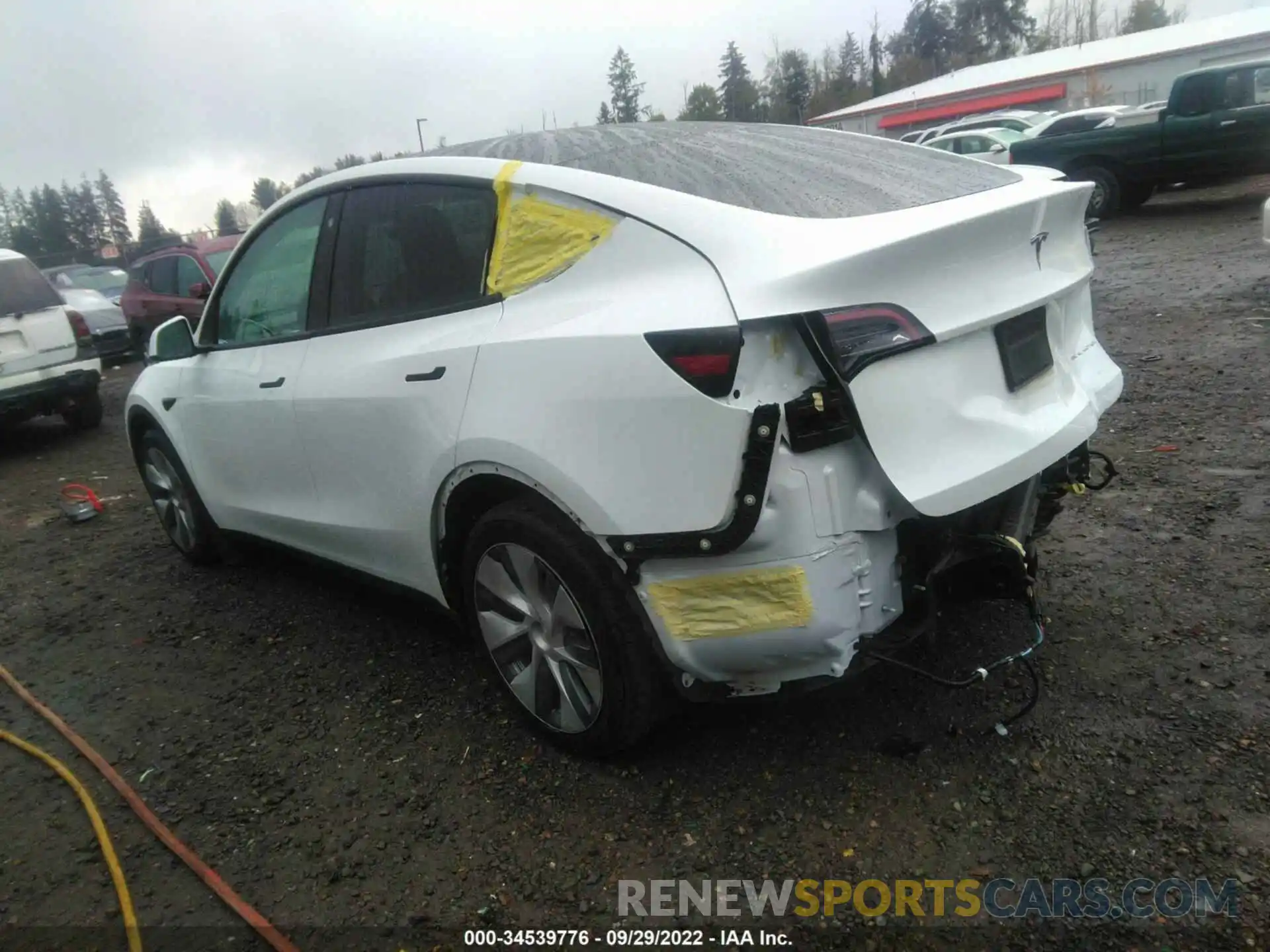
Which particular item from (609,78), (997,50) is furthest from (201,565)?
(997,50)

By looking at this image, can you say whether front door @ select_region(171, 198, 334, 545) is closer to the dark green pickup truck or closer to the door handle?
the door handle

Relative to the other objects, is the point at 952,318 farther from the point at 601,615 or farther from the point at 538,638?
the point at 538,638

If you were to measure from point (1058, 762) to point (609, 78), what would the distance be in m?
72.3

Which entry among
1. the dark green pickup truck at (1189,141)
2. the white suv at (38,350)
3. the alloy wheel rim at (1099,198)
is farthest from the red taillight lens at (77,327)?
the alloy wheel rim at (1099,198)

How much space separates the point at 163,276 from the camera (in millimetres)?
13383

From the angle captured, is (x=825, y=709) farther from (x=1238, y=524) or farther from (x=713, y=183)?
(x=1238, y=524)

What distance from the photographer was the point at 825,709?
114 inches

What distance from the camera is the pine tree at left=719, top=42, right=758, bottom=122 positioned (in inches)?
2635

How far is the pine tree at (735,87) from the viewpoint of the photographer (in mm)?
66938

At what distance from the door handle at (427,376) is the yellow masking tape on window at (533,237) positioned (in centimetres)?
28

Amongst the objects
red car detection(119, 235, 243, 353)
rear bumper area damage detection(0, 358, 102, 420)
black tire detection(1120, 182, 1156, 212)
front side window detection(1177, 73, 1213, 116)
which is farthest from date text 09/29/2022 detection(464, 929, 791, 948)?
front side window detection(1177, 73, 1213, 116)

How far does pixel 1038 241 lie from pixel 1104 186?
12.4 m

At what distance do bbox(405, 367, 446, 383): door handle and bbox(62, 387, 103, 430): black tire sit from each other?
24.5 feet

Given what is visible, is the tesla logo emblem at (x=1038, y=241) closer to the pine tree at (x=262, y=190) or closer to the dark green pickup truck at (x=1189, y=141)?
the dark green pickup truck at (x=1189, y=141)
